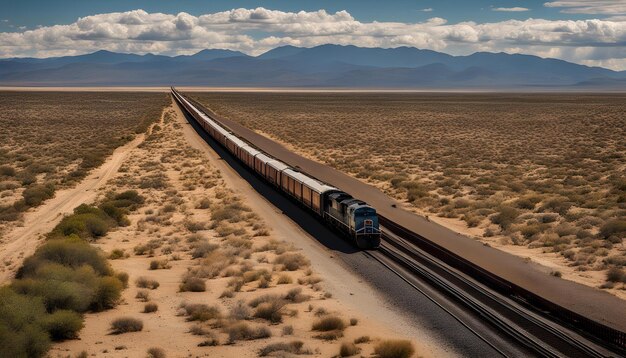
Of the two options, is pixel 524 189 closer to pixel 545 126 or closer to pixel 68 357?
pixel 68 357

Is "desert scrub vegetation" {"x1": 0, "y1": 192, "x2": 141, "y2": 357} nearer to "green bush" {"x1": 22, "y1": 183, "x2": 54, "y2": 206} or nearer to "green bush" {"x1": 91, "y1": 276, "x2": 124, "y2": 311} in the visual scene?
"green bush" {"x1": 91, "y1": 276, "x2": 124, "y2": 311}

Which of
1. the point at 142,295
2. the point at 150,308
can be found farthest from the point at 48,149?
the point at 150,308

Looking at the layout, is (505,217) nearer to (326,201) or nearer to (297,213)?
(326,201)

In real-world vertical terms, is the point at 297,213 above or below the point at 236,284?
below

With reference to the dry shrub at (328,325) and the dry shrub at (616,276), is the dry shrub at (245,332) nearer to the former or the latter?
the dry shrub at (328,325)

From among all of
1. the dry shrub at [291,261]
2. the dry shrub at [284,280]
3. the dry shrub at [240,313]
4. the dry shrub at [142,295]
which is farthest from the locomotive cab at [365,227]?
the dry shrub at [142,295]

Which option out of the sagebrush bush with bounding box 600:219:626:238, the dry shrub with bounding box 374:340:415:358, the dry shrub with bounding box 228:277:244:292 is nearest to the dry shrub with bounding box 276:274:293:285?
the dry shrub with bounding box 228:277:244:292

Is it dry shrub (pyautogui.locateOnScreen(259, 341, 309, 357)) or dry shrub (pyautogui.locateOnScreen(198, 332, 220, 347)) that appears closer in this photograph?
dry shrub (pyautogui.locateOnScreen(259, 341, 309, 357))
